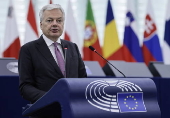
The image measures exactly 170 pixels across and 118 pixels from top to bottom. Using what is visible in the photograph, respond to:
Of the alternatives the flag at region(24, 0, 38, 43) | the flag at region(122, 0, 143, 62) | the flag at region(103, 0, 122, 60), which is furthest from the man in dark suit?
the flag at region(122, 0, 143, 62)

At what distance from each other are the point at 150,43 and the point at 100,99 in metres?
6.80

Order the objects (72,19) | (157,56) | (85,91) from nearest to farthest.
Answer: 1. (85,91)
2. (72,19)
3. (157,56)

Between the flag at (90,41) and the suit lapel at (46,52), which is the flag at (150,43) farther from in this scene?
the suit lapel at (46,52)

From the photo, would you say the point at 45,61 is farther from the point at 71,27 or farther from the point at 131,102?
the point at 71,27

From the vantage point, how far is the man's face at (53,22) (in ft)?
6.73

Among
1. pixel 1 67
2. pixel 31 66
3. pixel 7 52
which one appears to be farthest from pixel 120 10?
pixel 31 66

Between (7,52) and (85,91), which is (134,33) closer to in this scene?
(7,52)

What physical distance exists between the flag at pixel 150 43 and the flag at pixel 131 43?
0.21 meters

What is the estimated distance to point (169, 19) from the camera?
804cm

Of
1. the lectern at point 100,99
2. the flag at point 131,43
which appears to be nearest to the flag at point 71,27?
the flag at point 131,43

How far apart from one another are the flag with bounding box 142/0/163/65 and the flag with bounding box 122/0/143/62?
0.69 feet

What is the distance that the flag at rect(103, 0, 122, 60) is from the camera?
8.01 m

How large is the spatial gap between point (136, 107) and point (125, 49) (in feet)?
21.3

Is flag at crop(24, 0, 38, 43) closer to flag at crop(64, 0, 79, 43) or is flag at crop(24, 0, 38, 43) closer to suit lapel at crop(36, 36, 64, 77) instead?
flag at crop(64, 0, 79, 43)
